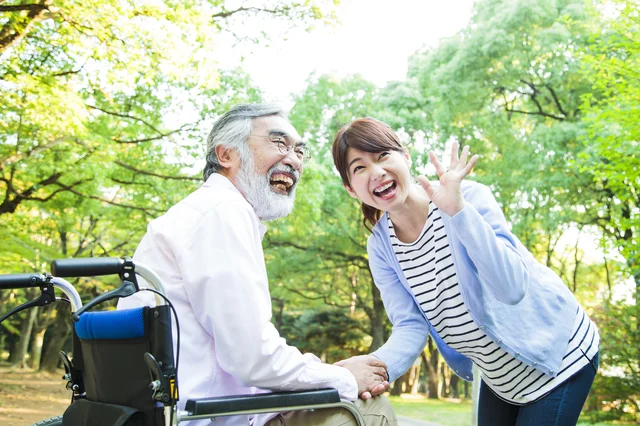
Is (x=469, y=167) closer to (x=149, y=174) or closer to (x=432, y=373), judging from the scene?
(x=149, y=174)

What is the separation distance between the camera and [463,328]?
208cm

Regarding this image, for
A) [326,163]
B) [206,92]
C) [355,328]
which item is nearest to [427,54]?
[326,163]

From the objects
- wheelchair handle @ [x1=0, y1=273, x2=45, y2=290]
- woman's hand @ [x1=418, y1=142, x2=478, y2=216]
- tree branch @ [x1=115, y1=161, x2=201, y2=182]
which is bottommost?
wheelchair handle @ [x1=0, y1=273, x2=45, y2=290]

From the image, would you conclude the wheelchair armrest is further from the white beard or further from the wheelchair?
the white beard

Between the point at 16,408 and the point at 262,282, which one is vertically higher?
the point at 262,282

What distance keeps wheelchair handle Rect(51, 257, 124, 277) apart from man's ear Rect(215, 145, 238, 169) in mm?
848

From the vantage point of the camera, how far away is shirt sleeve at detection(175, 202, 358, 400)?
1.66 m

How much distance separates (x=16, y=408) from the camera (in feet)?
32.8

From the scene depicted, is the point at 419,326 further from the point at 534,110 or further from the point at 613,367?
the point at 534,110

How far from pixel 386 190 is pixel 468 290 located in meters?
0.49

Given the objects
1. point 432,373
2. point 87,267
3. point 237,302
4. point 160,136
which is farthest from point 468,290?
point 432,373

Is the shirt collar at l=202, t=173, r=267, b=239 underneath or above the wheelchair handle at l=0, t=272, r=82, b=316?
above

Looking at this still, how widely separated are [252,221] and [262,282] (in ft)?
0.65

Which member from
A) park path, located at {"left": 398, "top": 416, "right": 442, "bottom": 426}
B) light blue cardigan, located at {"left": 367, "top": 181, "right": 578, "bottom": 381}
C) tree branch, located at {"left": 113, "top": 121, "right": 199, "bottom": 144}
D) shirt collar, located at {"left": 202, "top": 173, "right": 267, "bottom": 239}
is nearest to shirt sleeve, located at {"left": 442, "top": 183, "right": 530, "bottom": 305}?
light blue cardigan, located at {"left": 367, "top": 181, "right": 578, "bottom": 381}
